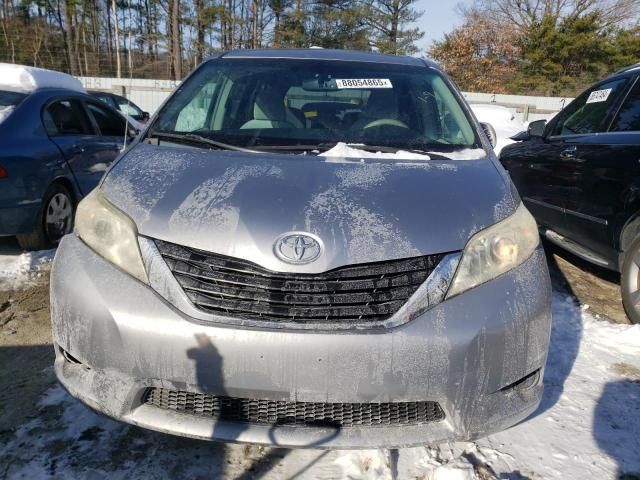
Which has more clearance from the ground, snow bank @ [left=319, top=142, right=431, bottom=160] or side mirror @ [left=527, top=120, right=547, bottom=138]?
snow bank @ [left=319, top=142, right=431, bottom=160]

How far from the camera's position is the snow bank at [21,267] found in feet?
12.6

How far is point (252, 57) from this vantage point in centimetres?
319

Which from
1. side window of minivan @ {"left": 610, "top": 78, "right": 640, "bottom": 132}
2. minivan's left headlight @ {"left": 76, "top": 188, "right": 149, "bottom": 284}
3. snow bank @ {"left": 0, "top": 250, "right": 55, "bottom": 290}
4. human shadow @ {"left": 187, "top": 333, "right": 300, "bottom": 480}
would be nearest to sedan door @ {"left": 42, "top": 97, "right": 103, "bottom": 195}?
snow bank @ {"left": 0, "top": 250, "right": 55, "bottom": 290}

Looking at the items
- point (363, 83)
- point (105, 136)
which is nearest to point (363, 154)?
point (363, 83)

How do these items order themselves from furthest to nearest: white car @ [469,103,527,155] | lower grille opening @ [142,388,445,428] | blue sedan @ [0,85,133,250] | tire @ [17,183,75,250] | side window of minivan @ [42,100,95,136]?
white car @ [469,103,527,155] < side window of minivan @ [42,100,95,136] < tire @ [17,183,75,250] < blue sedan @ [0,85,133,250] < lower grille opening @ [142,388,445,428]

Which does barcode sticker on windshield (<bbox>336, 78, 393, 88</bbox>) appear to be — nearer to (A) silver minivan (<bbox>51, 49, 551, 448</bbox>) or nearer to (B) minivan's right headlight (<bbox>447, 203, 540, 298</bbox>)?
(A) silver minivan (<bbox>51, 49, 551, 448</bbox>)

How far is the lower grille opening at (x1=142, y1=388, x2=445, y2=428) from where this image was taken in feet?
5.85

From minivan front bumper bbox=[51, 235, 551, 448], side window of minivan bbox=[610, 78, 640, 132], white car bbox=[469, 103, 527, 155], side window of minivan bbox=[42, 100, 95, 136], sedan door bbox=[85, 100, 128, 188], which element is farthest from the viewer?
white car bbox=[469, 103, 527, 155]

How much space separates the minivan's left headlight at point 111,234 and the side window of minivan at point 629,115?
345 cm

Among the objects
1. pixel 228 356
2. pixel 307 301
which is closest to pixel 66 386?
pixel 228 356

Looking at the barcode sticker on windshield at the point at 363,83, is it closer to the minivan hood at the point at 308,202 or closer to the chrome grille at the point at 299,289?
the minivan hood at the point at 308,202

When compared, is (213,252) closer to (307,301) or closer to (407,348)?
(307,301)

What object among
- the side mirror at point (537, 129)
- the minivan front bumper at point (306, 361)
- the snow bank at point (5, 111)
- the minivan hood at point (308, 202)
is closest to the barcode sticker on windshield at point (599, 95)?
the side mirror at point (537, 129)

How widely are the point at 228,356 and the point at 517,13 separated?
37940mm
